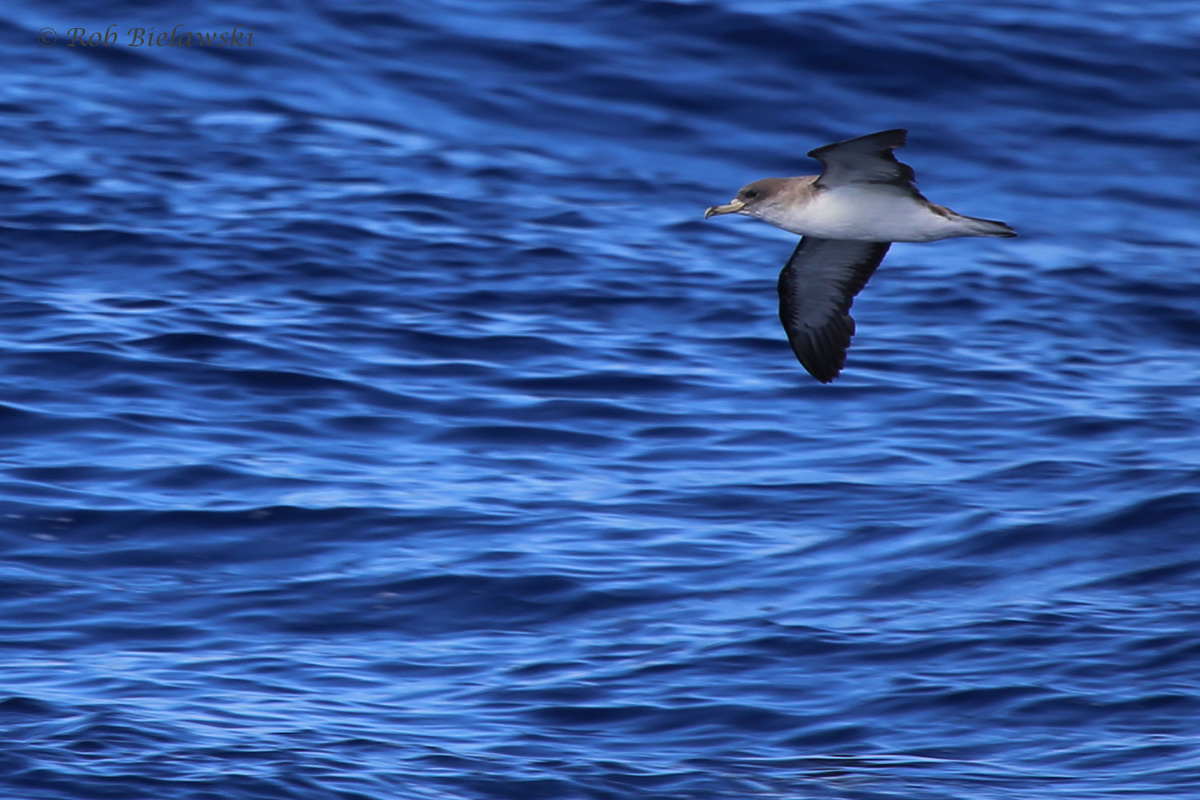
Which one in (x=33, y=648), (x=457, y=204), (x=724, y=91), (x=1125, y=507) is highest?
(x=724, y=91)

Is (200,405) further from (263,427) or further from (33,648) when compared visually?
(33,648)

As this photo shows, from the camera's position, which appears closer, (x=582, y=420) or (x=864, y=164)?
(x=864, y=164)

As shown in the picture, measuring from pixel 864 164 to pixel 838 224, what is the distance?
1.43ft

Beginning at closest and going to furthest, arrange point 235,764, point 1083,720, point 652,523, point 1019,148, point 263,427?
point 235,764
point 1083,720
point 652,523
point 263,427
point 1019,148

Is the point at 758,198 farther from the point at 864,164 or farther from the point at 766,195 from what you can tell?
the point at 864,164

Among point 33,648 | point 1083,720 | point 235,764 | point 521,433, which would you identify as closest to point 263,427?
point 521,433

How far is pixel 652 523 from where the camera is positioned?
9.27 meters

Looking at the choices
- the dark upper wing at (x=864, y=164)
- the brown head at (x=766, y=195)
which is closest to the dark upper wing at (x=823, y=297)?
the brown head at (x=766, y=195)

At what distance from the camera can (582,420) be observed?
1032cm

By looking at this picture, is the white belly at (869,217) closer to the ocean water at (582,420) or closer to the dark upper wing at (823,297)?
the dark upper wing at (823,297)

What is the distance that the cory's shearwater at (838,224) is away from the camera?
24.0ft

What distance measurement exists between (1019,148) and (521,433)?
734 cm

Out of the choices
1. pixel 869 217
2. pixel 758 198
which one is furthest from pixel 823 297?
pixel 869 217

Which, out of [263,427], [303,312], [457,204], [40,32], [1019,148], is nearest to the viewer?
[263,427]
